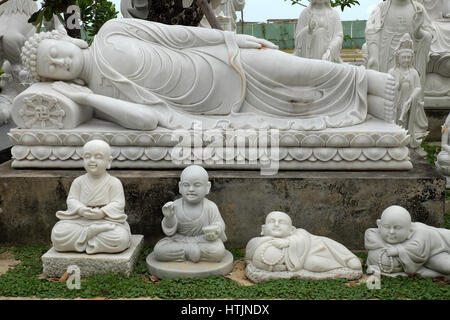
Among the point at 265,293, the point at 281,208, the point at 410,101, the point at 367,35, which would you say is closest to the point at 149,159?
the point at 281,208

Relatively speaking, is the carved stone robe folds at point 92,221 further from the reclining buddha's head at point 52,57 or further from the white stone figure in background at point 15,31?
the white stone figure in background at point 15,31

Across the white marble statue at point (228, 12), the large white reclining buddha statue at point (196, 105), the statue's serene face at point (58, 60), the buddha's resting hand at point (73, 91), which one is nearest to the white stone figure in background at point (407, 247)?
the large white reclining buddha statue at point (196, 105)

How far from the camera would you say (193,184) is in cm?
397

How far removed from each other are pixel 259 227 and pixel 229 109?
109 centimetres

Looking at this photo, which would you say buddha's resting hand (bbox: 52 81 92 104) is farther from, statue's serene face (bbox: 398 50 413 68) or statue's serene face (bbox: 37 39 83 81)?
statue's serene face (bbox: 398 50 413 68)

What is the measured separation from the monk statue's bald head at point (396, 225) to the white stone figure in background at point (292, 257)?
0.29 metres

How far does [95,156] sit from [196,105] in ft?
4.28

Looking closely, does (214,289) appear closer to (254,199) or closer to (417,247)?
(254,199)

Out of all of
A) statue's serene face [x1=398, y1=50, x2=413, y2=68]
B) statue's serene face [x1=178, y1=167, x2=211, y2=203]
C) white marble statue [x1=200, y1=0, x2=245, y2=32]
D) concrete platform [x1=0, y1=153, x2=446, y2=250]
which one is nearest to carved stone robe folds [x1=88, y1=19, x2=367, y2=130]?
concrete platform [x1=0, y1=153, x2=446, y2=250]

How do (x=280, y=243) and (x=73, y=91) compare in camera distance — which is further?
(x=73, y=91)

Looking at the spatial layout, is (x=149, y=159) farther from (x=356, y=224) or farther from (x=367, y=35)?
(x=367, y=35)

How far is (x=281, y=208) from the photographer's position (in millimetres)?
4500

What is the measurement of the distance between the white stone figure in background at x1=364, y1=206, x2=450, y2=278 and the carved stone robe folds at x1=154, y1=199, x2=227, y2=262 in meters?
1.07

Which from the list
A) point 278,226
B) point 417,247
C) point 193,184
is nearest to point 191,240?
point 193,184
